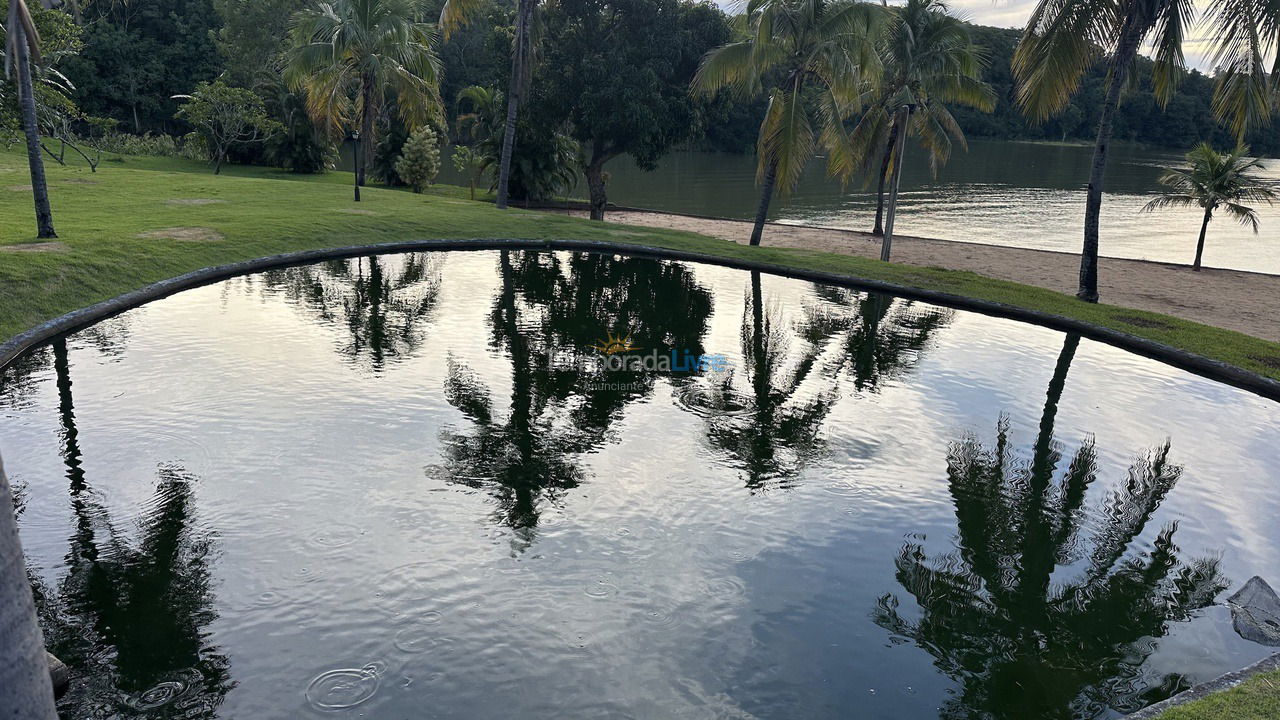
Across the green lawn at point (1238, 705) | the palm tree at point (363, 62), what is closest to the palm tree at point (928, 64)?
the palm tree at point (363, 62)

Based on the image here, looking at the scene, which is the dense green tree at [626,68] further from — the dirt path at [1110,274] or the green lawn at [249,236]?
the green lawn at [249,236]

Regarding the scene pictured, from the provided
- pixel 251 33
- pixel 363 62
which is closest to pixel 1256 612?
pixel 363 62

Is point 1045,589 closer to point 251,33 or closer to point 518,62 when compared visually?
point 518,62

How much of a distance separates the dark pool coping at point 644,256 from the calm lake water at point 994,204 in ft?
71.8

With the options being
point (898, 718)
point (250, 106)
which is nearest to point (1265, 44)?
point (898, 718)

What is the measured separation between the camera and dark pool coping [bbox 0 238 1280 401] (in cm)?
1638

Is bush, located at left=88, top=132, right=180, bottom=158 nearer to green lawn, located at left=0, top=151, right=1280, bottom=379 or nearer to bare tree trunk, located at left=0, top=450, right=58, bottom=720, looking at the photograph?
green lawn, located at left=0, top=151, right=1280, bottom=379

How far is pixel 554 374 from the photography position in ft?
50.8

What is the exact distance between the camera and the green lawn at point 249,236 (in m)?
18.1

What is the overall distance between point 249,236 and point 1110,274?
30677 mm

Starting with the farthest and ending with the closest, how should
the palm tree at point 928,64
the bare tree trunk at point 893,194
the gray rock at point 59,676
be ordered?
1. the palm tree at point 928,64
2. the bare tree trunk at point 893,194
3. the gray rock at point 59,676

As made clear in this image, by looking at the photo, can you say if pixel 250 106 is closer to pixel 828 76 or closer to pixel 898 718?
pixel 828 76

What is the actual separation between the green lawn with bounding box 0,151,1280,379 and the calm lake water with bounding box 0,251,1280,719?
216 cm

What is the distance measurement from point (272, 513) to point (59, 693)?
126 inches
